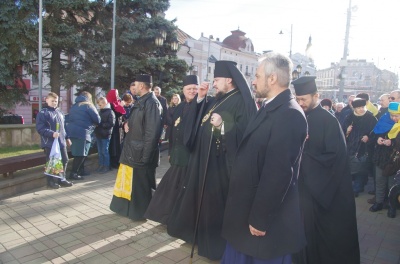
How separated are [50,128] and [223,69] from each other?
3.90 m

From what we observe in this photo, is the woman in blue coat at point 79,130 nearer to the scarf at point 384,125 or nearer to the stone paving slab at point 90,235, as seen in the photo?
the stone paving slab at point 90,235

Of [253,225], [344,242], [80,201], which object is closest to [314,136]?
[344,242]

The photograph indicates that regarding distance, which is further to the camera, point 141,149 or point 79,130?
point 79,130

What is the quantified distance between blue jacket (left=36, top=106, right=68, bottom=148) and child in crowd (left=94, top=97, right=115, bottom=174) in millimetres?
1294

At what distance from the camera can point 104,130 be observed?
24.1 feet

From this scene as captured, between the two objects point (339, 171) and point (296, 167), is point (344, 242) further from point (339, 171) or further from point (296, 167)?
point (296, 167)

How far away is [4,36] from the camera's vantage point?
12.0 m

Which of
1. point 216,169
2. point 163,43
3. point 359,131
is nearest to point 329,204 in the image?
point 216,169

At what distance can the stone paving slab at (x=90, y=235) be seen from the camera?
11.7 feet

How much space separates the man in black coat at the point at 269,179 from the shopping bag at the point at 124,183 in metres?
2.51

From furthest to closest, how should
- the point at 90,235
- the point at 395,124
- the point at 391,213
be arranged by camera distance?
the point at 391,213
the point at 395,124
the point at 90,235

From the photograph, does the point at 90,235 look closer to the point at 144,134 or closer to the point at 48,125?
the point at 144,134

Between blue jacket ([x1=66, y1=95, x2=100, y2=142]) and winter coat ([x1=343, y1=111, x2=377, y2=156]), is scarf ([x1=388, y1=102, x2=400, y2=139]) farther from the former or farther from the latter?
blue jacket ([x1=66, y1=95, x2=100, y2=142])

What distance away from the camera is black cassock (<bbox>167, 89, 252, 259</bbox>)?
11.3ft
